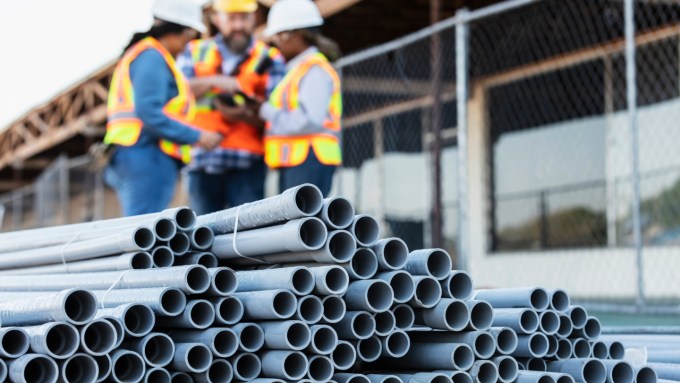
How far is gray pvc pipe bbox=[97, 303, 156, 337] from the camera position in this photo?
3.32 m

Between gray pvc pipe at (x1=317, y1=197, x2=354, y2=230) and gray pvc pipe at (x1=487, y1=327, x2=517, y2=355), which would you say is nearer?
gray pvc pipe at (x1=317, y1=197, x2=354, y2=230)

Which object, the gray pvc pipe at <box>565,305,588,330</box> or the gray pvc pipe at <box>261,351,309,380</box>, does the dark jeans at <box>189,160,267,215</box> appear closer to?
the gray pvc pipe at <box>565,305,588,330</box>

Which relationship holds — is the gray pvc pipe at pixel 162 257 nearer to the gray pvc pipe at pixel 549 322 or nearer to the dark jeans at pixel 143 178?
the gray pvc pipe at pixel 549 322

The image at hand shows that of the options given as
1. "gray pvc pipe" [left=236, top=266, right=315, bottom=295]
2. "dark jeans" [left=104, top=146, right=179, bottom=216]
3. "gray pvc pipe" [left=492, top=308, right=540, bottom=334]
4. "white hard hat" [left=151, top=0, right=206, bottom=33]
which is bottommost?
"gray pvc pipe" [left=492, top=308, right=540, bottom=334]

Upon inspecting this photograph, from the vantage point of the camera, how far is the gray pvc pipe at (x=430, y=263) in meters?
3.60

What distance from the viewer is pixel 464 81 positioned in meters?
8.77

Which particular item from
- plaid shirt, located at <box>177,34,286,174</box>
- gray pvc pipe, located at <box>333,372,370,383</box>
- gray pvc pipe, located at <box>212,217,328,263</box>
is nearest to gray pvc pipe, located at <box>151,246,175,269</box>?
gray pvc pipe, located at <box>212,217,328,263</box>

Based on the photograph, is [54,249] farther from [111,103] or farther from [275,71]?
[275,71]

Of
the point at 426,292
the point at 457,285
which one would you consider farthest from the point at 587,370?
the point at 426,292

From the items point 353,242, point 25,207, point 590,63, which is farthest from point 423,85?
point 25,207

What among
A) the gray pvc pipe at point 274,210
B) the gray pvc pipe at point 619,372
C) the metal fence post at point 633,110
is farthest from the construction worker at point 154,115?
the gray pvc pipe at point 619,372

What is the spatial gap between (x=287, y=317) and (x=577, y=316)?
4.06 ft

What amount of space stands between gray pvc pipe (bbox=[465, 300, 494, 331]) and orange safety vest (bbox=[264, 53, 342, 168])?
10.8ft

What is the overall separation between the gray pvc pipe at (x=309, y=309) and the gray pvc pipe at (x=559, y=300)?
1.01 m
